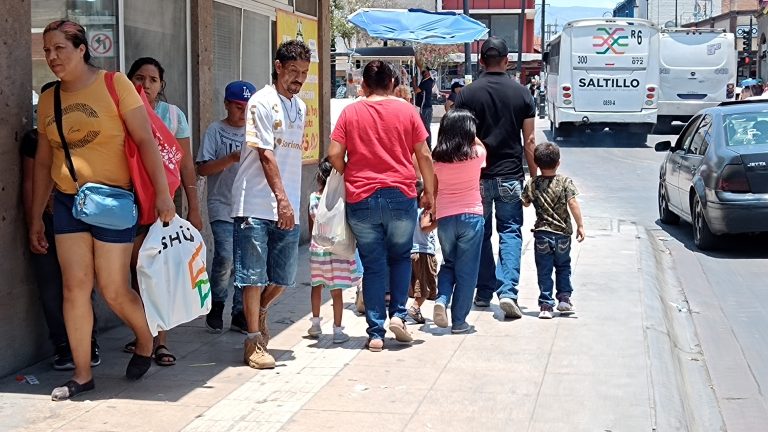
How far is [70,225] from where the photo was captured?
5730 millimetres

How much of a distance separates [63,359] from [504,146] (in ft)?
11.7

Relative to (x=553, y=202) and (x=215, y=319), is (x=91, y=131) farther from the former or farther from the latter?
(x=553, y=202)

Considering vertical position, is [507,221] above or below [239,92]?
below

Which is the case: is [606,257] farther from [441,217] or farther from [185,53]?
[185,53]

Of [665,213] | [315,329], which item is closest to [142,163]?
[315,329]

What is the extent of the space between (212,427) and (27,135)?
2043 mm

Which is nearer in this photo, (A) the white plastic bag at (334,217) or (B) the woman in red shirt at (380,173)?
(B) the woman in red shirt at (380,173)

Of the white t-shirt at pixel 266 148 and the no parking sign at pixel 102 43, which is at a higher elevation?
the no parking sign at pixel 102 43

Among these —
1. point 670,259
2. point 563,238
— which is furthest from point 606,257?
point 563,238

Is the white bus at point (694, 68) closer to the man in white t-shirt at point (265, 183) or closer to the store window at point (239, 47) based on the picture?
the store window at point (239, 47)

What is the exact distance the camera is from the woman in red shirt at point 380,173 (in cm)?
679

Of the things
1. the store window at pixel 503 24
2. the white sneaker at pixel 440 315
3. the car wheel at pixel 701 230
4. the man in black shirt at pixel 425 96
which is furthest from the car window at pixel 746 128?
the store window at pixel 503 24

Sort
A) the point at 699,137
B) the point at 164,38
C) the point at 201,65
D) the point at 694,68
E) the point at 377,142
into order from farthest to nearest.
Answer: the point at 694,68
the point at 699,137
the point at 201,65
the point at 164,38
the point at 377,142

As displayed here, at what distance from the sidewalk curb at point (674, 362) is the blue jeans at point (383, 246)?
168 centimetres
